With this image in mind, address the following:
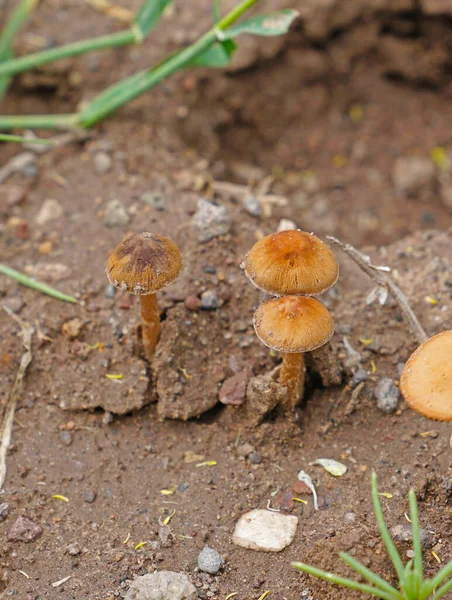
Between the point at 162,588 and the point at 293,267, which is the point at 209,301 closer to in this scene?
the point at 293,267

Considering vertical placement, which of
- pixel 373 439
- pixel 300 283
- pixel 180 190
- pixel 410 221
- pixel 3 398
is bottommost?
pixel 410 221

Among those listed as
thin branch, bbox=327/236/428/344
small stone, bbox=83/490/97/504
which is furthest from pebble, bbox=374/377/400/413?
small stone, bbox=83/490/97/504

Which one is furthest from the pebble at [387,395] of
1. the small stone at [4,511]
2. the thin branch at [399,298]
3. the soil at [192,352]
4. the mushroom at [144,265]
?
the small stone at [4,511]

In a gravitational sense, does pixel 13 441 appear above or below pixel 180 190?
below

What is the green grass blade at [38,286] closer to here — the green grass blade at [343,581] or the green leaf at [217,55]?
the green leaf at [217,55]

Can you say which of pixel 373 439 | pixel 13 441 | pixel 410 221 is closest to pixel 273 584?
pixel 373 439

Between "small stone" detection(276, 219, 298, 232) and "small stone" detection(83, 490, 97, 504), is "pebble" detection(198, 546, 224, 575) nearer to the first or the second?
"small stone" detection(83, 490, 97, 504)

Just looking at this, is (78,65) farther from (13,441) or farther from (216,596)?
(216,596)
